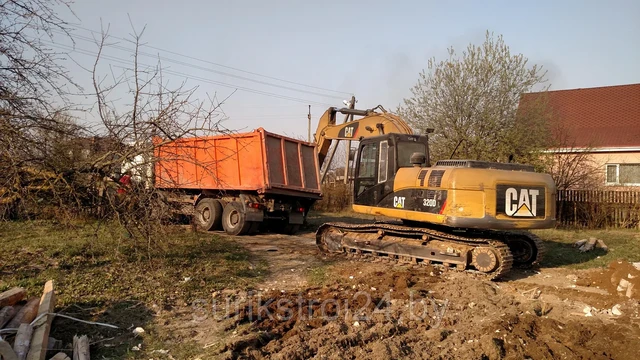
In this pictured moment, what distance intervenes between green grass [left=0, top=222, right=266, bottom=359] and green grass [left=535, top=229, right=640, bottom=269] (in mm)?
5655

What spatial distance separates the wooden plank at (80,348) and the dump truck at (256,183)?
6.87 meters

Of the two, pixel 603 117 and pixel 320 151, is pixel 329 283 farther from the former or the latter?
pixel 603 117

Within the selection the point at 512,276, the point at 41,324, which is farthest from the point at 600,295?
the point at 41,324

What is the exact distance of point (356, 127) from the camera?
10.3 m

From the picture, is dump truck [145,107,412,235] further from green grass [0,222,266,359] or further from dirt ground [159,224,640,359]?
dirt ground [159,224,640,359]

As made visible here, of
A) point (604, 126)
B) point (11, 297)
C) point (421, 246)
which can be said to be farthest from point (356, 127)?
point (604, 126)

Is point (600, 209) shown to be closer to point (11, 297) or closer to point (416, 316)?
point (416, 316)

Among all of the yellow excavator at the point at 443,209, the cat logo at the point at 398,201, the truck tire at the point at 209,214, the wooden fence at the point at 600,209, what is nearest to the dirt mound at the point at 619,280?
the yellow excavator at the point at 443,209

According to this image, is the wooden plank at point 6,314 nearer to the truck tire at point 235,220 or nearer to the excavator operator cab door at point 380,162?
the excavator operator cab door at point 380,162

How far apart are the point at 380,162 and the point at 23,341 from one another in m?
6.07

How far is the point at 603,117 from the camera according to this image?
68.2ft

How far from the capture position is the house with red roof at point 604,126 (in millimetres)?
17791

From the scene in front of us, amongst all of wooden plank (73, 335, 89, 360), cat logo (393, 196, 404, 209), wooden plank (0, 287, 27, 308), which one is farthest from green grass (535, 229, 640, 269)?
wooden plank (0, 287, 27, 308)

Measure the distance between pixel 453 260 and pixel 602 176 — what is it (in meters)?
12.1
